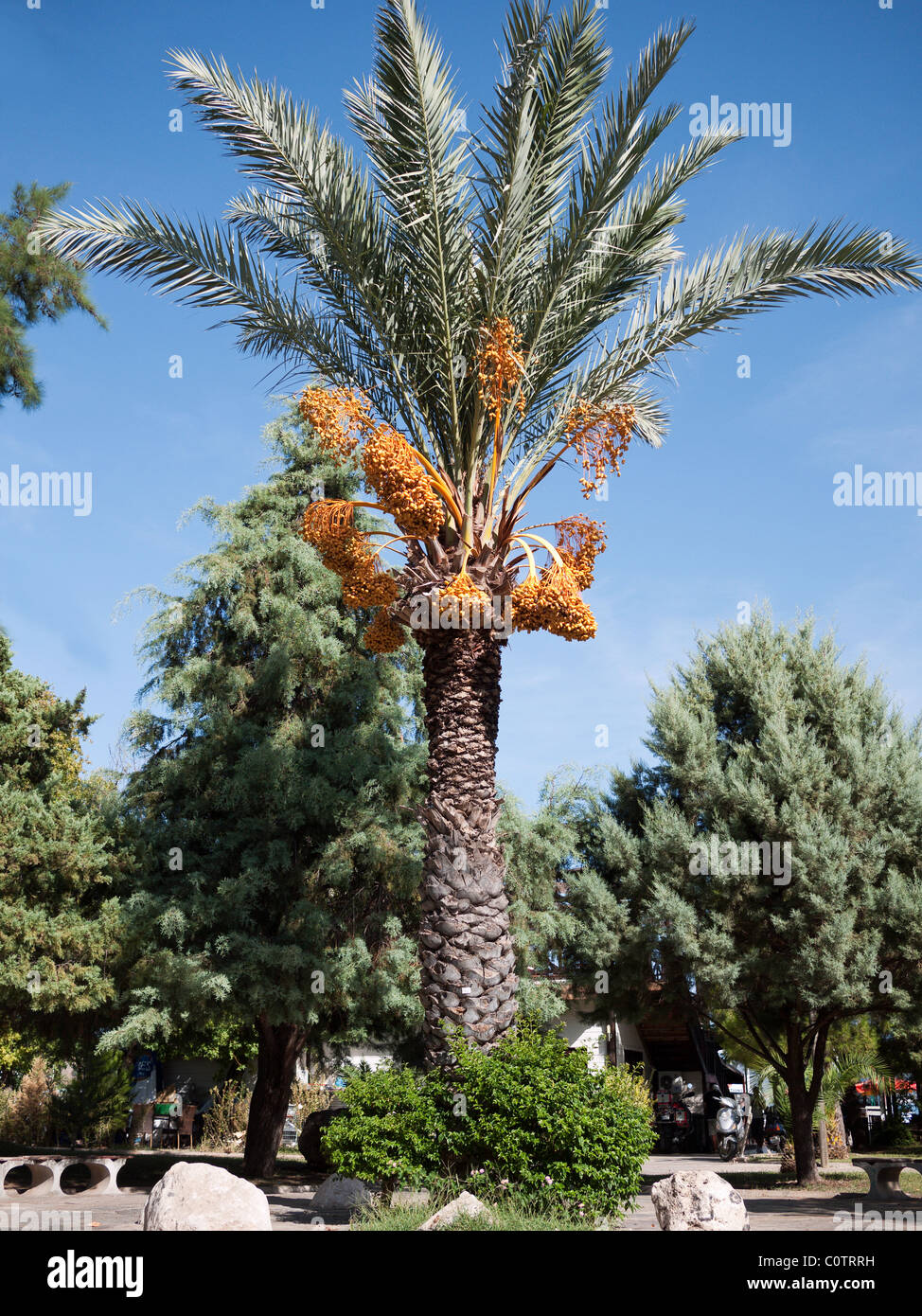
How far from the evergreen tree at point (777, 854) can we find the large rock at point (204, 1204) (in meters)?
9.87

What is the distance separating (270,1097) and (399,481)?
1199 cm

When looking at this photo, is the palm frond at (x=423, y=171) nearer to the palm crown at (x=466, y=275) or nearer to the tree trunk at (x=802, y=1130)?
the palm crown at (x=466, y=275)

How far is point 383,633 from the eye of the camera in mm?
11461

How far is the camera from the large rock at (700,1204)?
796 cm

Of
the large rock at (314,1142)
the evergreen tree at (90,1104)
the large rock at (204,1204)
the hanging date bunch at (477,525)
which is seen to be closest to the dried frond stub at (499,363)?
the hanging date bunch at (477,525)

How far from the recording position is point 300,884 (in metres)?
15.8

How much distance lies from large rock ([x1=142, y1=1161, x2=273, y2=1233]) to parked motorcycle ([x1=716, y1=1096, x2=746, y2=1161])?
60.4ft

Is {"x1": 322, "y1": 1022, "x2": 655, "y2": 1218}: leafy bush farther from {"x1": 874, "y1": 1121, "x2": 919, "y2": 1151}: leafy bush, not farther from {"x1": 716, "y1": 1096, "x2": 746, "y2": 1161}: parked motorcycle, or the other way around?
{"x1": 874, "y1": 1121, "x2": 919, "y2": 1151}: leafy bush

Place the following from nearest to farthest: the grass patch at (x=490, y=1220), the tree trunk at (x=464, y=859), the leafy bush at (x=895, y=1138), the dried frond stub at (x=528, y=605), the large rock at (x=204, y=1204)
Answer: the grass patch at (x=490, y=1220), the large rock at (x=204, y=1204), the tree trunk at (x=464, y=859), the dried frond stub at (x=528, y=605), the leafy bush at (x=895, y=1138)

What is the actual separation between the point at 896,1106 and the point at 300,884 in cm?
2102

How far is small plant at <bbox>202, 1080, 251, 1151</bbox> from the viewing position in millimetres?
24344

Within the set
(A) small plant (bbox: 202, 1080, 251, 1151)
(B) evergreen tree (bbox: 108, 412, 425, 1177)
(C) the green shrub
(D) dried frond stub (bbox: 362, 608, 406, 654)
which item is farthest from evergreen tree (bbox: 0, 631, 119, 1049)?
(A) small plant (bbox: 202, 1080, 251, 1151)

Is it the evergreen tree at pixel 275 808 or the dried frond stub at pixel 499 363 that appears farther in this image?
the evergreen tree at pixel 275 808
